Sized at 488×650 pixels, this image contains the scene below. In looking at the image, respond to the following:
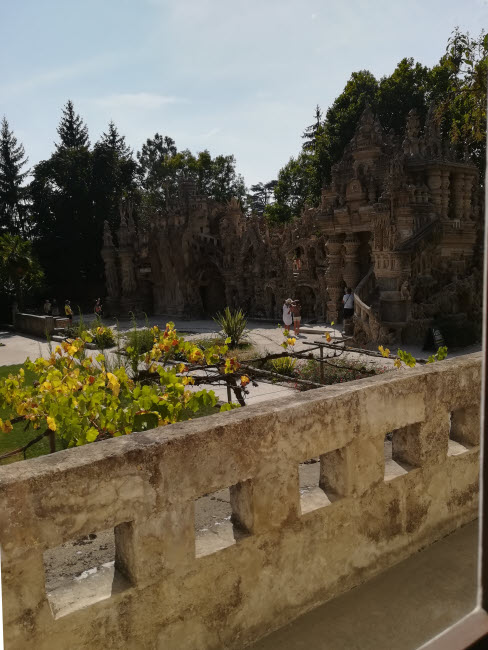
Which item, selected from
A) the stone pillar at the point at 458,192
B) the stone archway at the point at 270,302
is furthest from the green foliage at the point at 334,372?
the stone archway at the point at 270,302

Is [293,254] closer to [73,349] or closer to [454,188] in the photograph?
[454,188]

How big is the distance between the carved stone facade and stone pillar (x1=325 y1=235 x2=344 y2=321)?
0.14ft

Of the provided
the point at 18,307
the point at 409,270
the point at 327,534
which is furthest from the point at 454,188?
the point at 18,307

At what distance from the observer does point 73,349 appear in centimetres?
547

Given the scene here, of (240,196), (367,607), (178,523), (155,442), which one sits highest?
(240,196)

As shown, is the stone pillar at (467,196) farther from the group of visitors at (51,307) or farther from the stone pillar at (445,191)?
the group of visitors at (51,307)

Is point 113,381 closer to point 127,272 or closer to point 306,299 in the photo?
point 306,299

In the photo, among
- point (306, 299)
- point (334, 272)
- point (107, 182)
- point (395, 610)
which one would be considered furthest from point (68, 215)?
point (395, 610)

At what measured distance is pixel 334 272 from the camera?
2194cm

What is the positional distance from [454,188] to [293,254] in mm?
7826

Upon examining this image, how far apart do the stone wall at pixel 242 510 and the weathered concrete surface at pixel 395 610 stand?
0.08 metres

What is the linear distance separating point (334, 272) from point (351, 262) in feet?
3.13

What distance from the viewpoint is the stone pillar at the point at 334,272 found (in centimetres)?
2181

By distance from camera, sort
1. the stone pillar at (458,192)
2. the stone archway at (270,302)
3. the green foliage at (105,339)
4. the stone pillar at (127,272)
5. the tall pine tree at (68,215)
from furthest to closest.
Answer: the tall pine tree at (68,215) → the stone pillar at (127,272) → the stone archway at (270,302) → the stone pillar at (458,192) → the green foliage at (105,339)
